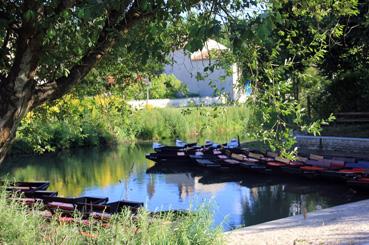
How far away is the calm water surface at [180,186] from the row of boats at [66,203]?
0.75 meters

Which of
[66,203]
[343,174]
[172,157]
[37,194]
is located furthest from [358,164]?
[37,194]

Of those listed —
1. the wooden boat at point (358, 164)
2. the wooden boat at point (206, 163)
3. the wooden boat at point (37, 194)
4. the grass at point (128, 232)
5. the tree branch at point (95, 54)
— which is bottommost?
the wooden boat at point (37, 194)

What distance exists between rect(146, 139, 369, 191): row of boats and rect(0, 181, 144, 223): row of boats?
518cm

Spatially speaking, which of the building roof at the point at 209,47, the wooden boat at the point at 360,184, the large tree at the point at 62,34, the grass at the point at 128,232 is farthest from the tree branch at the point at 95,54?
the wooden boat at the point at 360,184

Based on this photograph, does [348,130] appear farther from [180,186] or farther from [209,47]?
[209,47]

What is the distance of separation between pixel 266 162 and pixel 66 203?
9190mm

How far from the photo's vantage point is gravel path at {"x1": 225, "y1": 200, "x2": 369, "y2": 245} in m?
8.28

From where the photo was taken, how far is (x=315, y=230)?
9094 mm

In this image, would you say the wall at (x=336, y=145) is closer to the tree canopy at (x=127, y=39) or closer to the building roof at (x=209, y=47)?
the building roof at (x=209, y=47)

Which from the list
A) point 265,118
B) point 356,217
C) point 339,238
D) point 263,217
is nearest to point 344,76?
point 263,217

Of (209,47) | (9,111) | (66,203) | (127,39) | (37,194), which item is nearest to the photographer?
(9,111)

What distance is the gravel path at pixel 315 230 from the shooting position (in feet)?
27.2

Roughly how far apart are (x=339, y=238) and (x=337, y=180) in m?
8.48

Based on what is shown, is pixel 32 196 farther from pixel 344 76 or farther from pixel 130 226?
pixel 344 76
